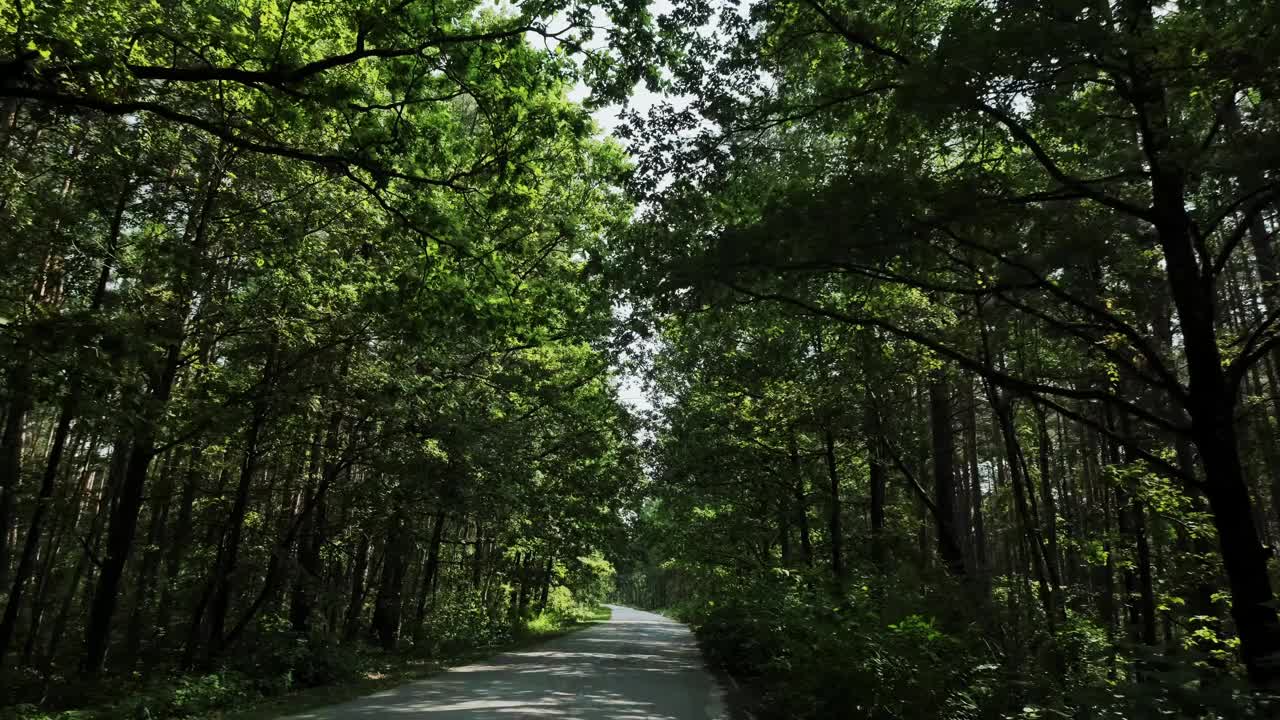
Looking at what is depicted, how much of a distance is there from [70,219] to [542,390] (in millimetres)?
10839

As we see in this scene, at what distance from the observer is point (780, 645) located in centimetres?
1141

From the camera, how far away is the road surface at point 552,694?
8.49m

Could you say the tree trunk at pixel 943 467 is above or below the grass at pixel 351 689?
above

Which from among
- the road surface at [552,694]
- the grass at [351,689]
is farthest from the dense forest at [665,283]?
the road surface at [552,694]

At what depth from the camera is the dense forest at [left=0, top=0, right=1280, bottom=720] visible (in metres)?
5.88

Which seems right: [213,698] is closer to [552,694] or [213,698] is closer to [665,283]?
[552,694]

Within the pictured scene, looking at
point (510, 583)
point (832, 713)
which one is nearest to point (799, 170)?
point (832, 713)

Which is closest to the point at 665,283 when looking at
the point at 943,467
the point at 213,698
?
the point at 213,698

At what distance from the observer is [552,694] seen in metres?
10.2

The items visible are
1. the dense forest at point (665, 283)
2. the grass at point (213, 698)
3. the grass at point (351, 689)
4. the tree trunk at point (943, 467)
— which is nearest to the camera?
the dense forest at point (665, 283)

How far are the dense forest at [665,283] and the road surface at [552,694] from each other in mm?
1298

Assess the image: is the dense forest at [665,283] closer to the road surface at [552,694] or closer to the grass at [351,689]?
the grass at [351,689]

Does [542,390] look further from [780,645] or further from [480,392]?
[780,645]

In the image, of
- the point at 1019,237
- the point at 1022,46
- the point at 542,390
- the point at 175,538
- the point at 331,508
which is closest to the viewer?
the point at 1022,46
